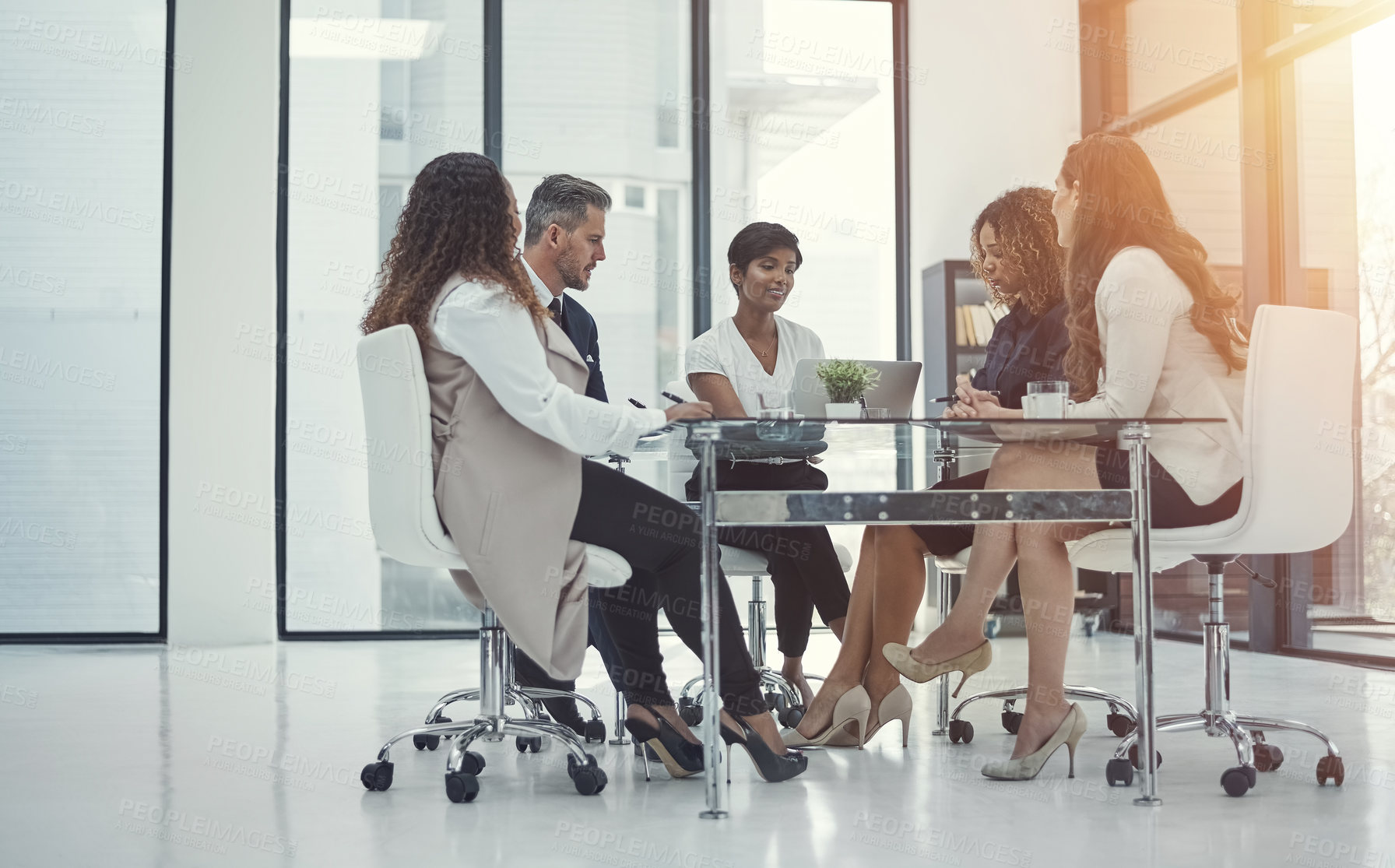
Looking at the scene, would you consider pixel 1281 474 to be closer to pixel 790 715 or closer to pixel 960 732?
pixel 960 732

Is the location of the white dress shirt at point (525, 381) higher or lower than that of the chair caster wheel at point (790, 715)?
higher

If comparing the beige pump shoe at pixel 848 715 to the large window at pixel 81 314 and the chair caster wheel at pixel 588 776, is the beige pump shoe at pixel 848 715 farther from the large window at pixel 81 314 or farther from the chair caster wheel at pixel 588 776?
the large window at pixel 81 314

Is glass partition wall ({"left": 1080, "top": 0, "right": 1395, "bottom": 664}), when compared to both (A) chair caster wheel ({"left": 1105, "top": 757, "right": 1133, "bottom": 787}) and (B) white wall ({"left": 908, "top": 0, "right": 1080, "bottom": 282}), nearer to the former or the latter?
(B) white wall ({"left": 908, "top": 0, "right": 1080, "bottom": 282})

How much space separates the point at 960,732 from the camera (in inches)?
119

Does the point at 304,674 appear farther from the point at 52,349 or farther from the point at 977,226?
the point at 977,226

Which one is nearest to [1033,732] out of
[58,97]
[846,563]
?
[846,563]

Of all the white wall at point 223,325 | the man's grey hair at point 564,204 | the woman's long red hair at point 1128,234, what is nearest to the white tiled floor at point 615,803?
the woman's long red hair at point 1128,234

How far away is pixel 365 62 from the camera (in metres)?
5.63

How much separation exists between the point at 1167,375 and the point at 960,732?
41.5 inches

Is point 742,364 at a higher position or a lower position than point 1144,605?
higher

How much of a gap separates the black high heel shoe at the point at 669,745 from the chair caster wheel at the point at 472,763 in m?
0.32

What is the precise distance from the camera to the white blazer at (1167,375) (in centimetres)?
242

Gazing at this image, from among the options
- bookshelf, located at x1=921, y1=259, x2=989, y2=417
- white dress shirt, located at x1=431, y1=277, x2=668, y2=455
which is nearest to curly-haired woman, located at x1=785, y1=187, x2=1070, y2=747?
white dress shirt, located at x1=431, y1=277, x2=668, y2=455

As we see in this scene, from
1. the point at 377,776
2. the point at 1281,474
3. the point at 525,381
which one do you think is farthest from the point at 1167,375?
the point at 377,776
